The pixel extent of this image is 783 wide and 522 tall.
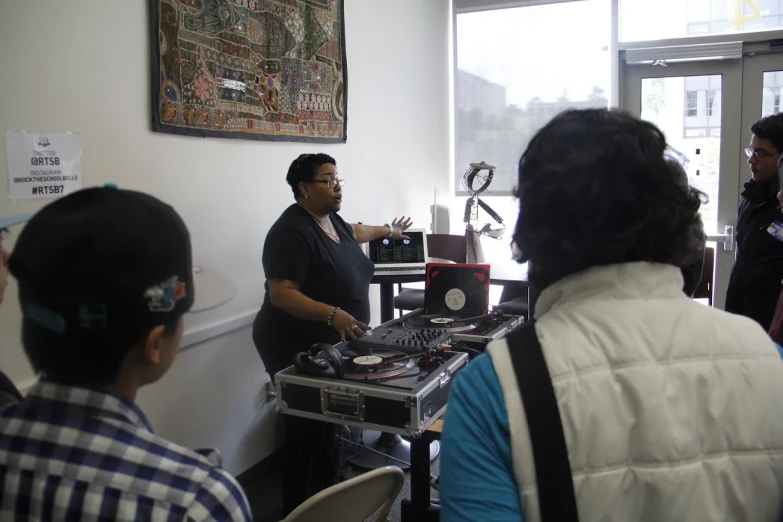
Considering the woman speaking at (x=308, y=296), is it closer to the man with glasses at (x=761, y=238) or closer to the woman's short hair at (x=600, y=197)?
the woman's short hair at (x=600, y=197)

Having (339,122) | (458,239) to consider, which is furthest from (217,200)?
(458,239)

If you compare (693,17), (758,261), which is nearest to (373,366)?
(758,261)

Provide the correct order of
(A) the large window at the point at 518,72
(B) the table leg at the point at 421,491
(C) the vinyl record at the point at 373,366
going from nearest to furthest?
1. (C) the vinyl record at the point at 373,366
2. (B) the table leg at the point at 421,491
3. (A) the large window at the point at 518,72

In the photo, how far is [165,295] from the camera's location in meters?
0.73

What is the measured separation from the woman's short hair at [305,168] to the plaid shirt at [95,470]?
1.80 meters

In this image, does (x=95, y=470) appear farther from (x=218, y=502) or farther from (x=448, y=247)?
(x=448, y=247)

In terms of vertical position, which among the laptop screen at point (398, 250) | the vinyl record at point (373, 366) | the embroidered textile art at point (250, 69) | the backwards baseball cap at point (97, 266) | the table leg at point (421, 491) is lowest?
the table leg at point (421, 491)

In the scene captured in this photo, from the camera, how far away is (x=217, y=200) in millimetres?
2635

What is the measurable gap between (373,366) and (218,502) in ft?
3.88

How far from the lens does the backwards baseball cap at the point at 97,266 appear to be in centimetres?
69

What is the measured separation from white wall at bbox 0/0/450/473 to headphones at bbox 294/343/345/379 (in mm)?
742

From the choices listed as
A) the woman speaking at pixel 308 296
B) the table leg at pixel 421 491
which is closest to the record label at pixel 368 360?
the woman speaking at pixel 308 296

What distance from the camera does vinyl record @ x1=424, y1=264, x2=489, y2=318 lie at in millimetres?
2467

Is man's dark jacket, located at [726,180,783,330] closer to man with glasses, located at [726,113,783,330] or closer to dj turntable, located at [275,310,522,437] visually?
man with glasses, located at [726,113,783,330]
